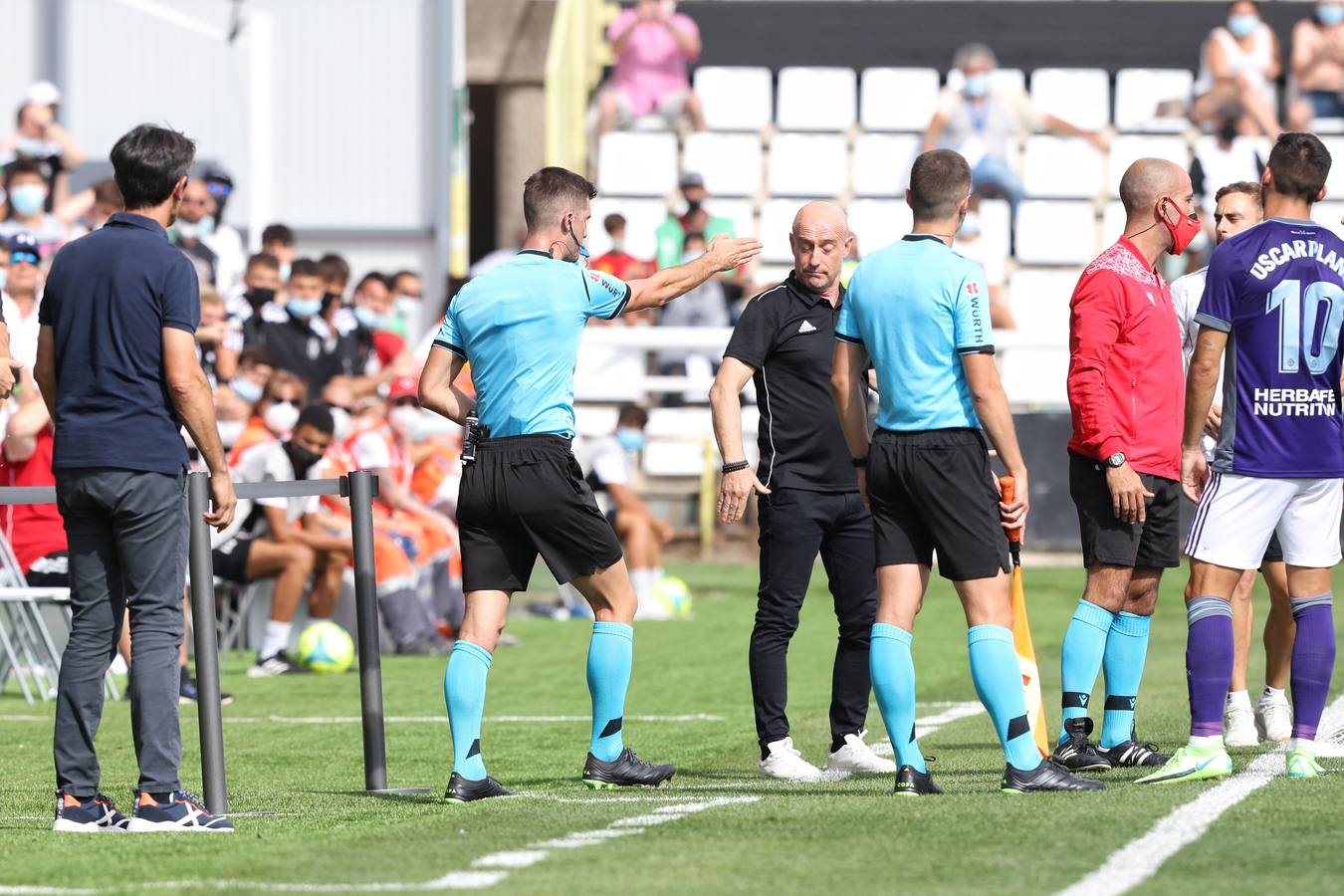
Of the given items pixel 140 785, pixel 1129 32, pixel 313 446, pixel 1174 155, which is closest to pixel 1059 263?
pixel 1174 155

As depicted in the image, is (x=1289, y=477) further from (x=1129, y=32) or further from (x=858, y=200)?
→ (x=1129, y=32)

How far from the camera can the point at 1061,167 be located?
78.4ft

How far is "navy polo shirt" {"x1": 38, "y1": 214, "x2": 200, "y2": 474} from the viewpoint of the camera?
6.88 metres

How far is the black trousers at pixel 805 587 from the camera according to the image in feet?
27.9

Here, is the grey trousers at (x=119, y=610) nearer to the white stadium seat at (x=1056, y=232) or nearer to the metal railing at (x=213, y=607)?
the metal railing at (x=213, y=607)

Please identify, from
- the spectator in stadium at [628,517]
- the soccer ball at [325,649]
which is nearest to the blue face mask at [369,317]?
the spectator in stadium at [628,517]

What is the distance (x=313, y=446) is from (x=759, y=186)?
38.1 ft

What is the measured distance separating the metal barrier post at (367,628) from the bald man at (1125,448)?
2404 millimetres

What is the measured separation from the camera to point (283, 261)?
673 inches

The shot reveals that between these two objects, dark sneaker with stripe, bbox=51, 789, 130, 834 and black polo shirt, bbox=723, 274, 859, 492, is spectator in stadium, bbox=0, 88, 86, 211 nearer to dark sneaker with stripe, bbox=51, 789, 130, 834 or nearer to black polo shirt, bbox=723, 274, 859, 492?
black polo shirt, bbox=723, 274, 859, 492

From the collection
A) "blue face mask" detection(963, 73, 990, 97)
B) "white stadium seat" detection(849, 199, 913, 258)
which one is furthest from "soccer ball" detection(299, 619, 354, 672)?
"blue face mask" detection(963, 73, 990, 97)

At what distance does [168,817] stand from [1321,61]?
1922 centimetres

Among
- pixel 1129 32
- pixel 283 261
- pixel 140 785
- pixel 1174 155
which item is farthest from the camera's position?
pixel 1129 32

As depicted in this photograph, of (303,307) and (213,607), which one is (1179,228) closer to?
(213,607)
